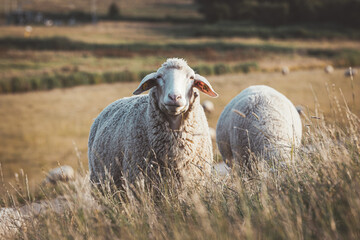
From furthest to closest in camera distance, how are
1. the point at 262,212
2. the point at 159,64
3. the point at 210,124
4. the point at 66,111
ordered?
1. the point at 66,111
2. the point at 210,124
3. the point at 159,64
4. the point at 262,212

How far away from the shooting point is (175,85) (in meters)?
3.71

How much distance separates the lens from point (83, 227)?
286 centimetres

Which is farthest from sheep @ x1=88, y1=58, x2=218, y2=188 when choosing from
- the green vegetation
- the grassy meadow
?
the green vegetation

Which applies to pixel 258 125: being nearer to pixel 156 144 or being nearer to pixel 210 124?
pixel 156 144

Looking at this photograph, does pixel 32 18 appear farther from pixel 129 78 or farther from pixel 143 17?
pixel 129 78

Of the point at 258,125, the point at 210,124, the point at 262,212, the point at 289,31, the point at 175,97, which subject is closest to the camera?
the point at 262,212

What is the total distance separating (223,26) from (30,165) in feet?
152

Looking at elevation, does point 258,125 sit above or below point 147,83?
below

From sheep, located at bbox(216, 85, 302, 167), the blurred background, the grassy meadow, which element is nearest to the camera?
the grassy meadow

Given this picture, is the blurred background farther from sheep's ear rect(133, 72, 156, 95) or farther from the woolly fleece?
the woolly fleece

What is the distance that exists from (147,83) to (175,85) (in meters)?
0.52

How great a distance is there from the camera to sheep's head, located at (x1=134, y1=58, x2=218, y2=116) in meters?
3.60

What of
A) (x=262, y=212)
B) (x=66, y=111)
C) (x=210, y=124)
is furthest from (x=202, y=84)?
(x=66, y=111)

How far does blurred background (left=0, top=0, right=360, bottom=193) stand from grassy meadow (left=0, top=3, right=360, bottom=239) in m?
0.10
